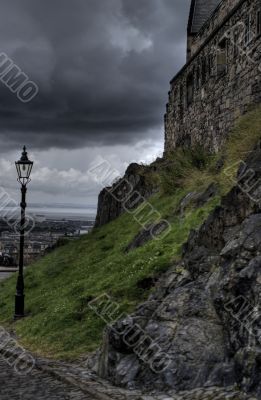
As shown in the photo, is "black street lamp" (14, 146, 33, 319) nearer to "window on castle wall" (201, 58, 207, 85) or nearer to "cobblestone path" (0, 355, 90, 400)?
"cobblestone path" (0, 355, 90, 400)

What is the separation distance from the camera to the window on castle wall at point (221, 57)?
20969 millimetres

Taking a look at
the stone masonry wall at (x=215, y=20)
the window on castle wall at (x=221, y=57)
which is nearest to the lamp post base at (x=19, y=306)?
the window on castle wall at (x=221, y=57)

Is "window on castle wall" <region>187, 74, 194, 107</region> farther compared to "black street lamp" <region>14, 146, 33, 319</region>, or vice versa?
"window on castle wall" <region>187, 74, 194, 107</region>

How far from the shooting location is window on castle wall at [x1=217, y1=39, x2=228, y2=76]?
20969 mm

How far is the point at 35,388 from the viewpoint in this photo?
8938 mm

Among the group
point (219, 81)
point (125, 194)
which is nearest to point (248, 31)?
point (219, 81)

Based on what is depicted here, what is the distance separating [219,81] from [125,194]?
7294mm

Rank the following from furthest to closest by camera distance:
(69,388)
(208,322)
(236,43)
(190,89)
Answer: (190,89)
(236,43)
(69,388)
(208,322)

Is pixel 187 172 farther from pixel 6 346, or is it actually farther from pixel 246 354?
pixel 246 354

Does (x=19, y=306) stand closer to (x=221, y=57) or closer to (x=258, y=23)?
(x=258, y=23)

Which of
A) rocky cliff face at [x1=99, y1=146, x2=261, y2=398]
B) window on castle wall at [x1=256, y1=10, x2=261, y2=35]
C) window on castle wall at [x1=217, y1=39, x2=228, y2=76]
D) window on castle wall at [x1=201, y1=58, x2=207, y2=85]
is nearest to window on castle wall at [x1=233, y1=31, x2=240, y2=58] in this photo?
window on castle wall at [x1=217, y1=39, x2=228, y2=76]

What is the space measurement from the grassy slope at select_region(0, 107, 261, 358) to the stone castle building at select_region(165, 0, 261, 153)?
2.03 m

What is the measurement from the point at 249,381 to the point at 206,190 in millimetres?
9001

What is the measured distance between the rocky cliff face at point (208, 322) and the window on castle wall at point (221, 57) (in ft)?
37.2
